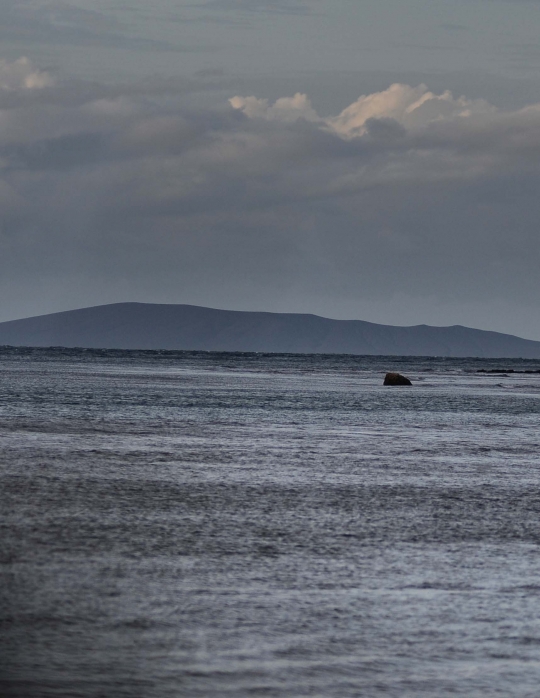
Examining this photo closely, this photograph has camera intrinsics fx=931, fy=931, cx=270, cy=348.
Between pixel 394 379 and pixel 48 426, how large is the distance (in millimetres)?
41742

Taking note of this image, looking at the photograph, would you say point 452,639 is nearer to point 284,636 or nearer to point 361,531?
point 284,636

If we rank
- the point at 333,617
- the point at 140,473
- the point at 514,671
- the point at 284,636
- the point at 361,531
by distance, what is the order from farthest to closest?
the point at 140,473, the point at 361,531, the point at 333,617, the point at 284,636, the point at 514,671

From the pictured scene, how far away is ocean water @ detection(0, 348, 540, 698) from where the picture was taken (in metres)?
6.56

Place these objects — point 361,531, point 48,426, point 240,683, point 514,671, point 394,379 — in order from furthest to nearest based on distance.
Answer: point 394,379 < point 48,426 < point 361,531 < point 514,671 < point 240,683

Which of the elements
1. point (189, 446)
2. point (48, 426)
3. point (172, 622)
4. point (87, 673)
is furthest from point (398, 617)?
point (48, 426)

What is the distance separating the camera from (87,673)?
21.0 feet

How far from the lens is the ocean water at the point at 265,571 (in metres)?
6.56

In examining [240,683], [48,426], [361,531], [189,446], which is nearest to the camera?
[240,683]

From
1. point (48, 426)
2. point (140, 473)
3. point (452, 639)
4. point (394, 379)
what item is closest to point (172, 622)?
point (452, 639)

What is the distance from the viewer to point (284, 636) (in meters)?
7.32

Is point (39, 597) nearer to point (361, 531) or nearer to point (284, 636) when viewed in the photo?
point (284, 636)

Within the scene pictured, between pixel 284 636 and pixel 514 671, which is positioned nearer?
pixel 514 671

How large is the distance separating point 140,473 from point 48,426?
985 cm

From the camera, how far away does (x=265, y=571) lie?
9.51 meters
